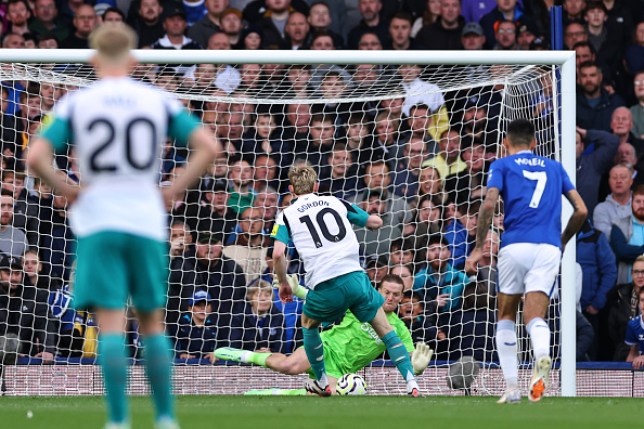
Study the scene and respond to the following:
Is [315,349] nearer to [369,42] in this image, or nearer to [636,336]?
[636,336]

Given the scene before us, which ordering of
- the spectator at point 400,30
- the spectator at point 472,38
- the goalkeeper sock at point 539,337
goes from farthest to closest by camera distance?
the spectator at point 472,38 → the spectator at point 400,30 → the goalkeeper sock at point 539,337

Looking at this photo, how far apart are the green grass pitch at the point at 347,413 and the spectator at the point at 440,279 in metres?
2.55

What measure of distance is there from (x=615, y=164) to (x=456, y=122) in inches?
71.7

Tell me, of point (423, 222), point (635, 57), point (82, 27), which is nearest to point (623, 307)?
point (423, 222)

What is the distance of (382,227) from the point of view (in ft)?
44.0

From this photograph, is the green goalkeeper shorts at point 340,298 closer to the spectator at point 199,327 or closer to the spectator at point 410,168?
the spectator at point 199,327

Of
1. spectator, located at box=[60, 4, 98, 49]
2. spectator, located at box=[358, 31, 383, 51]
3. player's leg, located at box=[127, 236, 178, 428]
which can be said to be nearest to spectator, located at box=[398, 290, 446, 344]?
spectator, located at box=[358, 31, 383, 51]

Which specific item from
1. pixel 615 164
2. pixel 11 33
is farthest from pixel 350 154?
pixel 11 33

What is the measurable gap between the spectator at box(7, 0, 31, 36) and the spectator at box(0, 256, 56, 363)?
11.5 feet

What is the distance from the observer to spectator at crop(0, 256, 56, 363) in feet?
41.6

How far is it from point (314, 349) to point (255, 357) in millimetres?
1237

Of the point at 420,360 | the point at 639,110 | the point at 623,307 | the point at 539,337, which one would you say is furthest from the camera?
the point at 639,110

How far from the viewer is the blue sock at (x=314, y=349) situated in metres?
11.1

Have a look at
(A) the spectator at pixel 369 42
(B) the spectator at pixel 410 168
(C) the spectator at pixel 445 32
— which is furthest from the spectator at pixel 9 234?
(C) the spectator at pixel 445 32
